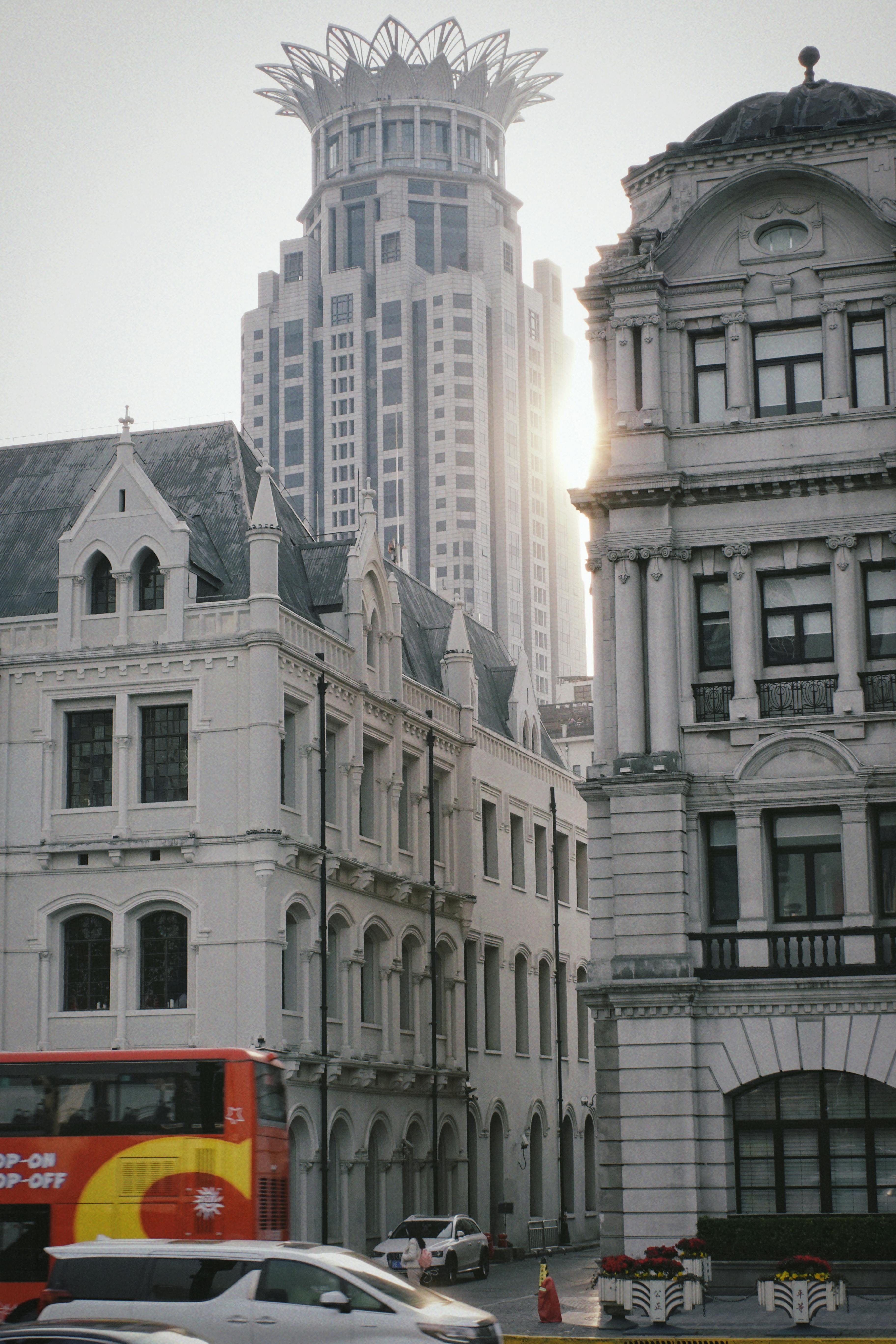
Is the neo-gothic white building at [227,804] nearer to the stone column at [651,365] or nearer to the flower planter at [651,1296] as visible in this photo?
the stone column at [651,365]

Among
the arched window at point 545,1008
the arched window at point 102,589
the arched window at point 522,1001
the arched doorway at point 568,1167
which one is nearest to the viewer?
the arched window at point 102,589

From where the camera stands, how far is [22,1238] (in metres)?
30.8

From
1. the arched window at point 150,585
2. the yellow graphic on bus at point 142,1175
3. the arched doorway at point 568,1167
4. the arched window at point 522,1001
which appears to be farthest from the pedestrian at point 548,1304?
the arched doorway at point 568,1167

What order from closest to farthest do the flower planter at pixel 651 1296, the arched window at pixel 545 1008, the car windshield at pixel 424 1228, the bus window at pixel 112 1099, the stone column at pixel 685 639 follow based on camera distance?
the bus window at pixel 112 1099 → the flower planter at pixel 651 1296 → the stone column at pixel 685 639 → the car windshield at pixel 424 1228 → the arched window at pixel 545 1008

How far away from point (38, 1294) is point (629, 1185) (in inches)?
484

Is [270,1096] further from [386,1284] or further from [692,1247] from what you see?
[386,1284]

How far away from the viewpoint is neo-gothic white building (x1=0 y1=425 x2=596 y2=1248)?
46312 millimetres

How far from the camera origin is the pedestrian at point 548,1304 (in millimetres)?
33188

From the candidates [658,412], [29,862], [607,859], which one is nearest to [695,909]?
[607,859]

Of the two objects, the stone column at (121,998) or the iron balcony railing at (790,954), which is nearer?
the iron balcony railing at (790,954)

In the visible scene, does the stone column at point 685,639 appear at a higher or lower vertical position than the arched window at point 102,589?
lower

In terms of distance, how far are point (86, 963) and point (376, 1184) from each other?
10949 millimetres

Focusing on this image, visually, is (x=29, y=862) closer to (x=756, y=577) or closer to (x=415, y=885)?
(x=415, y=885)

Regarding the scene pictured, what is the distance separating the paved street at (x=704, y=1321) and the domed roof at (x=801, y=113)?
23.8 metres
